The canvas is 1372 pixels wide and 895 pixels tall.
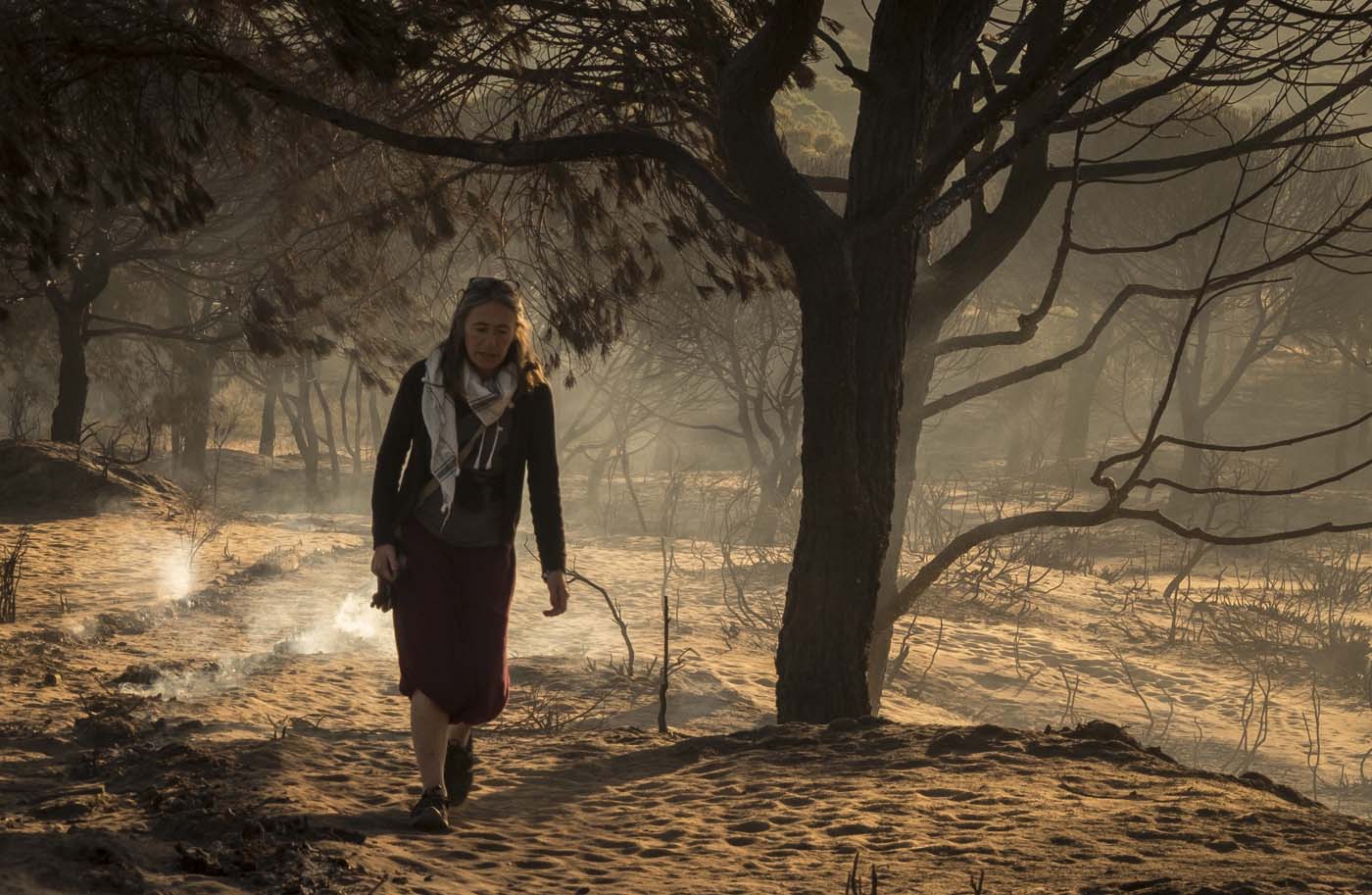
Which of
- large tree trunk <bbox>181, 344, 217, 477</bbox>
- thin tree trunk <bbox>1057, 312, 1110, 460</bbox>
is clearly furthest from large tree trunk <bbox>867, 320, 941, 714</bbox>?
thin tree trunk <bbox>1057, 312, 1110, 460</bbox>

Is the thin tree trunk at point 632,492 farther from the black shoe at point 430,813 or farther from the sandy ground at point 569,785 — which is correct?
the black shoe at point 430,813

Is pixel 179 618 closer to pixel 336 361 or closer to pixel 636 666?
pixel 636 666

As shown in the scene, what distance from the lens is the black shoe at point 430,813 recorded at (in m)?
3.81

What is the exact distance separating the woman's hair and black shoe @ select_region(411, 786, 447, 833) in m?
1.24

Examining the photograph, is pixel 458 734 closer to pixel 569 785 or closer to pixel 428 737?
pixel 428 737

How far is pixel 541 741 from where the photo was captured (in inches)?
224

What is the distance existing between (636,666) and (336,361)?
39873 mm

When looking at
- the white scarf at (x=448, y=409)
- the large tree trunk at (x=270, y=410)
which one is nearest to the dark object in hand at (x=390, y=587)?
the white scarf at (x=448, y=409)

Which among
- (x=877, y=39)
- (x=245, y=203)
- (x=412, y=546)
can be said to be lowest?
(x=412, y=546)

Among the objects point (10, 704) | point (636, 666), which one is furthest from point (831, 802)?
point (636, 666)

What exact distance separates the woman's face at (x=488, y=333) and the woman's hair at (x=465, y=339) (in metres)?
0.02

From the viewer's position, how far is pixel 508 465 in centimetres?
405

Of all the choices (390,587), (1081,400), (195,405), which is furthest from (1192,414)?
(390,587)

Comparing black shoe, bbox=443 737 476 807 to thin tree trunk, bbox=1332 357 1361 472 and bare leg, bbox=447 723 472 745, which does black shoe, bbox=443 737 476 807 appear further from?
thin tree trunk, bbox=1332 357 1361 472
